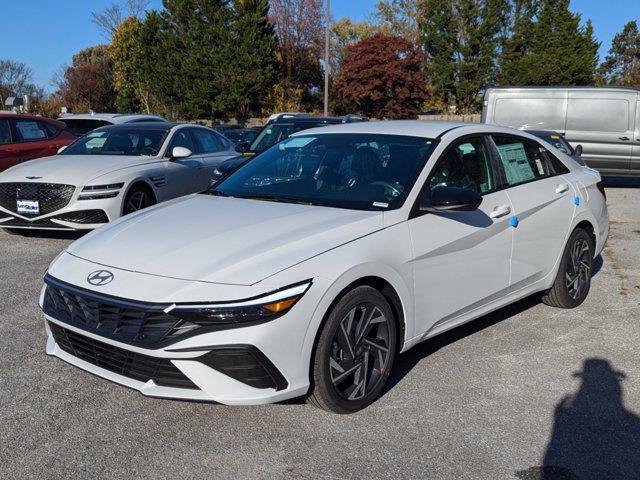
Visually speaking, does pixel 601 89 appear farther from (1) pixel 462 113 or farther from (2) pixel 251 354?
(1) pixel 462 113

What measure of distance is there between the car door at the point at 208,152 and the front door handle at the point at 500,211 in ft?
19.3

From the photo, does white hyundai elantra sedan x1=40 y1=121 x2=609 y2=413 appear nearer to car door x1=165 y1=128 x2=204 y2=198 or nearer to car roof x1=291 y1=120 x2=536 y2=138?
car roof x1=291 y1=120 x2=536 y2=138

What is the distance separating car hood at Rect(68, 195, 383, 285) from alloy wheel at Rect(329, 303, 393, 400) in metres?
0.41

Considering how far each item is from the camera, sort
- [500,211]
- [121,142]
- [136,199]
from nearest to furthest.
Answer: [500,211] → [136,199] → [121,142]

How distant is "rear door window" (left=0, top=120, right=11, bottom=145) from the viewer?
10797 mm

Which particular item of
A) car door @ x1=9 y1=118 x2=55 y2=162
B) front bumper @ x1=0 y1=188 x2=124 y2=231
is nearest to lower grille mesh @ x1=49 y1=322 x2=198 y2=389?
front bumper @ x1=0 y1=188 x2=124 y2=231

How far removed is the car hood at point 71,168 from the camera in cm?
786

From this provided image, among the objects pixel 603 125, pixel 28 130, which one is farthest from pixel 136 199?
pixel 603 125

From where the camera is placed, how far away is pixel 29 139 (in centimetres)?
1119

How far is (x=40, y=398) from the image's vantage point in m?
3.77

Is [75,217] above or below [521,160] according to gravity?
below

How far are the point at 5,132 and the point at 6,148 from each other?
1.17ft

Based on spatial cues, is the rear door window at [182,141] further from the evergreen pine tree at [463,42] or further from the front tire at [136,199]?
the evergreen pine tree at [463,42]

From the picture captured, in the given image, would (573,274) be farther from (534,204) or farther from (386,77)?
(386,77)
